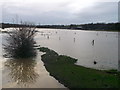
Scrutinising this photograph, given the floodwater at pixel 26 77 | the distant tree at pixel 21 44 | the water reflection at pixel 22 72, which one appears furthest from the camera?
the distant tree at pixel 21 44

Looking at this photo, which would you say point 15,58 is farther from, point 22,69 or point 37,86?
point 37,86

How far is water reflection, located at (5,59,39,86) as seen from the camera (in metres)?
25.3

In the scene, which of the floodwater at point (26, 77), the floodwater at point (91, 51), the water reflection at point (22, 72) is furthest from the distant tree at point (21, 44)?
the floodwater at point (91, 51)

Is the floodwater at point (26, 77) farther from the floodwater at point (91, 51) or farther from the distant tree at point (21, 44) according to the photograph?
the floodwater at point (91, 51)

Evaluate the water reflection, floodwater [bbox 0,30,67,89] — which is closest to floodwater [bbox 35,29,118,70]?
the water reflection

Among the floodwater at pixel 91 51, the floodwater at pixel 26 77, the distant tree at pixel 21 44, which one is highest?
the distant tree at pixel 21 44

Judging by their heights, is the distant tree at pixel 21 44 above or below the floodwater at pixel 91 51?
above

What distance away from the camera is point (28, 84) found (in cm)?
2336

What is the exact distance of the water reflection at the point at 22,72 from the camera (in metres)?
25.3

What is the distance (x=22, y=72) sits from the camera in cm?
2964

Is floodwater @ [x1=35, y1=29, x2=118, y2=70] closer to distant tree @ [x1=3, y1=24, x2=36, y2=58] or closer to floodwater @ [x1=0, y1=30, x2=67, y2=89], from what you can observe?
floodwater @ [x1=0, y1=30, x2=67, y2=89]

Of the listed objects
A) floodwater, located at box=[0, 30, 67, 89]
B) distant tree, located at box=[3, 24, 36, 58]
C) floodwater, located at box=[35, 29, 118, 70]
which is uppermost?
distant tree, located at box=[3, 24, 36, 58]

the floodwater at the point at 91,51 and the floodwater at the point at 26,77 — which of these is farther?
the floodwater at the point at 91,51

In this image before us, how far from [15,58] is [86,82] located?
22659 millimetres
